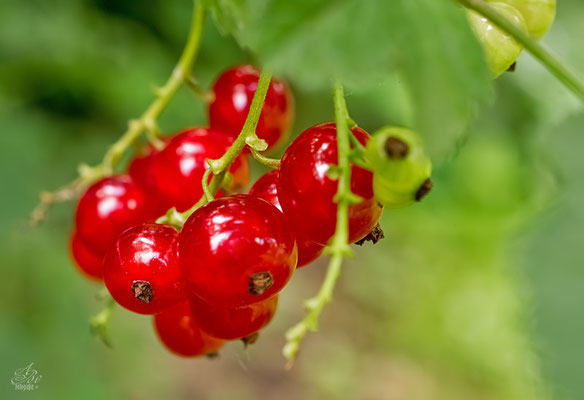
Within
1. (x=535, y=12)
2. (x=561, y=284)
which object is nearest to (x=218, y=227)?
(x=535, y=12)

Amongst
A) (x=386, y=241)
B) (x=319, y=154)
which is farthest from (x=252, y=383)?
(x=319, y=154)

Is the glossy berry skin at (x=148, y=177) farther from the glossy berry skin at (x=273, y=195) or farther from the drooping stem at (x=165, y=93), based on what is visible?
the glossy berry skin at (x=273, y=195)

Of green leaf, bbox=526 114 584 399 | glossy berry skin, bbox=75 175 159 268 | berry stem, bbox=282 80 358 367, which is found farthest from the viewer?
green leaf, bbox=526 114 584 399

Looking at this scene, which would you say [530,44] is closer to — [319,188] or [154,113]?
[319,188]
